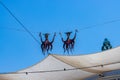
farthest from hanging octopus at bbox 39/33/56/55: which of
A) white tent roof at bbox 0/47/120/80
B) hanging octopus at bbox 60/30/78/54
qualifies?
hanging octopus at bbox 60/30/78/54

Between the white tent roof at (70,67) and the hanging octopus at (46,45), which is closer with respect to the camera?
the white tent roof at (70,67)

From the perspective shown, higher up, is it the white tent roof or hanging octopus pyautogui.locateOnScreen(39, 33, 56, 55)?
hanging octopus pyautogui.locateOnScreen(39, 33, 56, 55)

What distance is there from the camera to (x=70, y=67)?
34.3 feet

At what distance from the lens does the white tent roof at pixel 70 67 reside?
31.7 feet

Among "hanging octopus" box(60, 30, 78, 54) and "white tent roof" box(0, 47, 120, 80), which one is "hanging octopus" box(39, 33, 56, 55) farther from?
"hanging octopus" box(60, 30, 78, 54)

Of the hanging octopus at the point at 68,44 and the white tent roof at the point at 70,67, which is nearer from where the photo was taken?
the white tent roof at the point at 70,67

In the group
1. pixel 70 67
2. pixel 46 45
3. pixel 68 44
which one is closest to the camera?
pixel 46 45

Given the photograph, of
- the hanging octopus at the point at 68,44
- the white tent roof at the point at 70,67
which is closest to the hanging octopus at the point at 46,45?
the white tent roof at the point at 70,67

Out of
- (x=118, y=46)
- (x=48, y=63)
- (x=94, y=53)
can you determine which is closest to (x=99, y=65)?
(x=94, y=53)

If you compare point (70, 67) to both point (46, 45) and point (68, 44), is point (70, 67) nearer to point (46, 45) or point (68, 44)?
point (68, 44)

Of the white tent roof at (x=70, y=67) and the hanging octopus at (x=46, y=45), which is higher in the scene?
the hanging octopus at (x=46, y=45)

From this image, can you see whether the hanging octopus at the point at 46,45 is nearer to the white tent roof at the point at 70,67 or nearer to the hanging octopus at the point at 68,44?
the white tent roof at the point at 70,67

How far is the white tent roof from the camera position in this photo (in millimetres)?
9664

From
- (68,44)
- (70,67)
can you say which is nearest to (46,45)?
(68,44)
